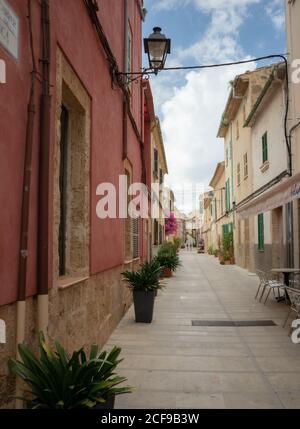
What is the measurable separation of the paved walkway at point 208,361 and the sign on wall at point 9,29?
10.4ft

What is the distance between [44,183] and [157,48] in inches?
191

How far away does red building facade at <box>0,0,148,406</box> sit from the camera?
2.61 meters

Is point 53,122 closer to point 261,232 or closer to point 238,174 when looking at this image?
point 261,232

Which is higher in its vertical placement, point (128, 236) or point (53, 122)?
point (53, 122)

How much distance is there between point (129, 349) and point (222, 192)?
24.0m

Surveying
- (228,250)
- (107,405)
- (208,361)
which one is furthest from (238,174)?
(107,405)

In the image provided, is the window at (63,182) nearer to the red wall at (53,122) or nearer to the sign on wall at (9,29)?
the red wall at (53,122)

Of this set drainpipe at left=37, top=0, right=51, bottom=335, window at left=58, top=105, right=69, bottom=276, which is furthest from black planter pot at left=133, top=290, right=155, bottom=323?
drainpipe at left=37, top=0, right=51, bottom=335

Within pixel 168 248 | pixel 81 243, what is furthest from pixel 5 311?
pixel 168 248

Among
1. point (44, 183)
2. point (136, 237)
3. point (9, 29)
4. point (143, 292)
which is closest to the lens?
point (9, 29)

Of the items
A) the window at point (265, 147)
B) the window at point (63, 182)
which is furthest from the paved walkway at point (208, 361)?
the window at point (265, 147)

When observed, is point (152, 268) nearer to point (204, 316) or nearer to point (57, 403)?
point (204, 316)

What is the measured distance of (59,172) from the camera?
174 inches

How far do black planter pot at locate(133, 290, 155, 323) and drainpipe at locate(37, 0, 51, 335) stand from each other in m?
4.37
